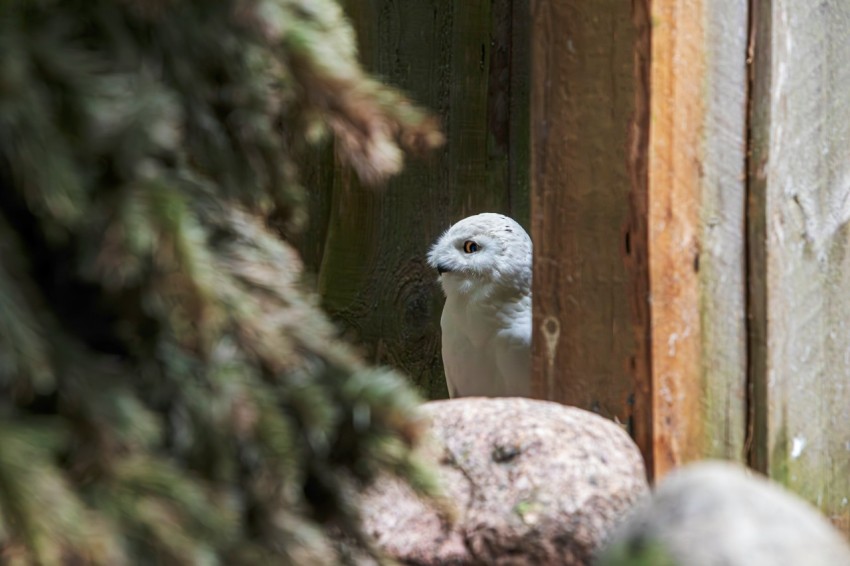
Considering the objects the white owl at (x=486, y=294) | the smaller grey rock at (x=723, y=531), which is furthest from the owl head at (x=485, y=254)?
the smaller grey rock at (x=723, y=531)

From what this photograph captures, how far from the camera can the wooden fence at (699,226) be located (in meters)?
2.55

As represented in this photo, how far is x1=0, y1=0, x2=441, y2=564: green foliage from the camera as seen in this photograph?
1.27 metres

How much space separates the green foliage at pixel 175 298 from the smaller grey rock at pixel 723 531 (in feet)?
1.00

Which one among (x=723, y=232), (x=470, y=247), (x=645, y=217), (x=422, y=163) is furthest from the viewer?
(x=422, y=163)

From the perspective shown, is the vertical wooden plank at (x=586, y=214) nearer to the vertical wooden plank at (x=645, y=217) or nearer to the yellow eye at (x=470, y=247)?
the vertical wooden plank at (x=645, y=217)

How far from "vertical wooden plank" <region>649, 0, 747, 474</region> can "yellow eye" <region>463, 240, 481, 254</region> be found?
4.95ft

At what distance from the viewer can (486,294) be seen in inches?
163

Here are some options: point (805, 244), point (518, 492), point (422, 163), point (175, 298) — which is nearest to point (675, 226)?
point (805, 244)

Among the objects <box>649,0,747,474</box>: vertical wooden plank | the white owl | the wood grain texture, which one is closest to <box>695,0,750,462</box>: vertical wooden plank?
<box>649,0,747,474</box>: vertical wooden plank

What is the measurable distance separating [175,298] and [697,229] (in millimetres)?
1535

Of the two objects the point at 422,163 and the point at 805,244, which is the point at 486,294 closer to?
the point at 422,163

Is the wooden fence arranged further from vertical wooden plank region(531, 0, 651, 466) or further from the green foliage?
the green foliage

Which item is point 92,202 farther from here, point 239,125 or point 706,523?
point 706,523

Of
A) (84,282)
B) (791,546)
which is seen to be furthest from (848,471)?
(84,282)
